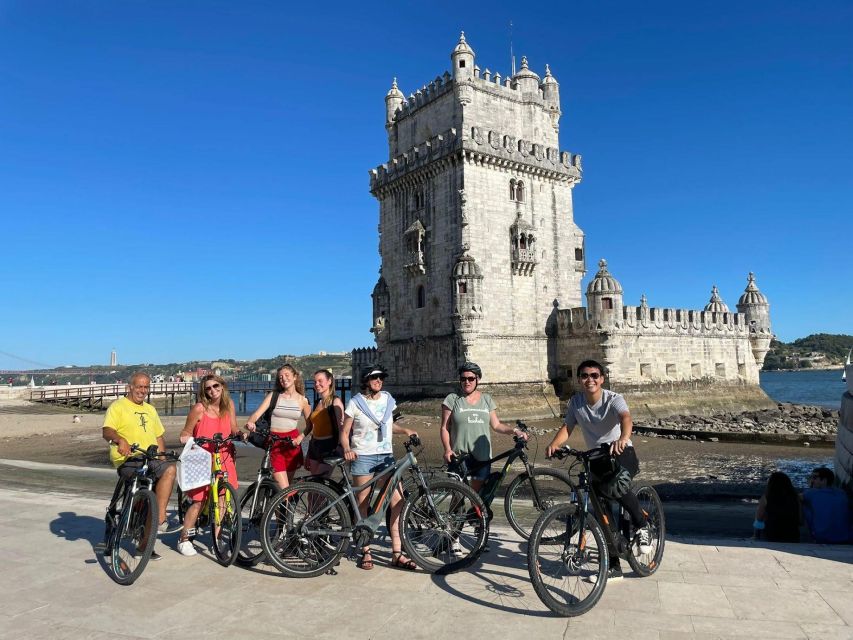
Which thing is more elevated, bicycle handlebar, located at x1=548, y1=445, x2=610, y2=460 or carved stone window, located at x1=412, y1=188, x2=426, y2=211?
carved stone window, located at x1=412, y1=188, x2=426, y2=211

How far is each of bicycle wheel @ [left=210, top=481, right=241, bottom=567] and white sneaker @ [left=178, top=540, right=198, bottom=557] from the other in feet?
0.84

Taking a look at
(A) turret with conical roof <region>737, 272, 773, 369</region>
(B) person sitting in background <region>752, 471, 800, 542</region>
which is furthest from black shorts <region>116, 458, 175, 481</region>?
(A) turret with conical roof <region>737, 272, 773, 369</region>

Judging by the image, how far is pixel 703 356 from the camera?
1346 inches

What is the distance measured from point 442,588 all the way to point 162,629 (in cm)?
220

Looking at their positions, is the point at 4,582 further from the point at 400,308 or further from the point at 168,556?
the point at 400,308

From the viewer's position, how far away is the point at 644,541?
5.41 metres

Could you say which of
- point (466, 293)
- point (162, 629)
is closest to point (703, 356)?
point (466, 293)

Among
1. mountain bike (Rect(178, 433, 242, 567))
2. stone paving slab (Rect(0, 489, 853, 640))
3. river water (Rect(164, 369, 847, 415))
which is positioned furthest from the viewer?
river water (Rect(164, 369, 847, 415))

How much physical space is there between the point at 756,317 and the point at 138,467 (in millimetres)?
40232

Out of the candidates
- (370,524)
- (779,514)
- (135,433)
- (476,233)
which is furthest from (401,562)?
(476,233)

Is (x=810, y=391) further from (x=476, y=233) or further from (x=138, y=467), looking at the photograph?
(x=138, y=467)

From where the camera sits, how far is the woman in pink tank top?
240 inches

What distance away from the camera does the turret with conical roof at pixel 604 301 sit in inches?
1134

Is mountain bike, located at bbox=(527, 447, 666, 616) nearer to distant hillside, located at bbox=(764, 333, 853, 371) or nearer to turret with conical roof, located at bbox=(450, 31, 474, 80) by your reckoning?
turret with conical roof, located at bbox=(450, 31, 474, 80)
